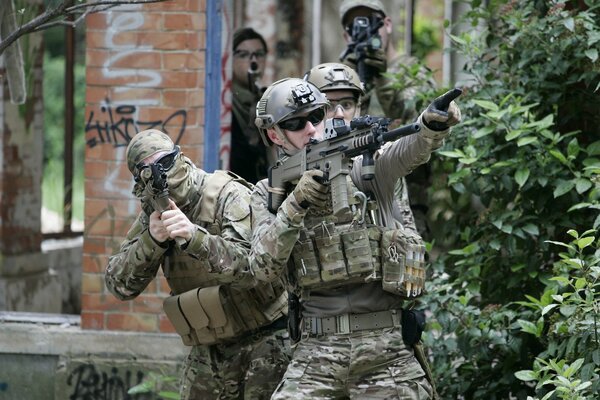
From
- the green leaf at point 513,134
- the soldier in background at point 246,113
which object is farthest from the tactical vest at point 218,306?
the soldier in background at point 246,113

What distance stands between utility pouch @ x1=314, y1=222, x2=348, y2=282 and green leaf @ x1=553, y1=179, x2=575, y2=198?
1422 millimetres

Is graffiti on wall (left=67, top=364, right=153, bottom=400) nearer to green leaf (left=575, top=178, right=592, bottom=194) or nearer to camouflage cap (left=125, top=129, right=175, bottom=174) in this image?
camouflage cap (left=125, top=129, right=175, bottom=174)

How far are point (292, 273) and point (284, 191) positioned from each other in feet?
1.14

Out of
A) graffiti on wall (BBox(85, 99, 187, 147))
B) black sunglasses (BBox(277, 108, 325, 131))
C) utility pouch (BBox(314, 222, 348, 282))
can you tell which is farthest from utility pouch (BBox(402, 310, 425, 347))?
graffiti on wall (BBox(85, 99, 187, 147))

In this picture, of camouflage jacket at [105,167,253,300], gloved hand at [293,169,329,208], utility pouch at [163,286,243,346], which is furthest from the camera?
utility pouch at [163,286,243,346]

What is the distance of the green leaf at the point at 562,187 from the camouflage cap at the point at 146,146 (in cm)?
186

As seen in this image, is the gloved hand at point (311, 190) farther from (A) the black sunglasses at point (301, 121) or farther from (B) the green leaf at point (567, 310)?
(B) the green leaf at point (567, 310)

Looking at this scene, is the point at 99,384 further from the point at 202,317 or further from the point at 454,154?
the point at 454,154

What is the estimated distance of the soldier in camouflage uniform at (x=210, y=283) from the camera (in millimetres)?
5141

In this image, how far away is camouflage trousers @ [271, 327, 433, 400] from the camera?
479 centimetres

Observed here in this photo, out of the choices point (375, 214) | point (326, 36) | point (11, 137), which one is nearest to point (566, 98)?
point (375, 214)

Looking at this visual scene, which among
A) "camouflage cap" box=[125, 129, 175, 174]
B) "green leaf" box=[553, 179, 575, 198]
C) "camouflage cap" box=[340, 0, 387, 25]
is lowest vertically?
"green leaf" box=[553, 179, 575, 198]

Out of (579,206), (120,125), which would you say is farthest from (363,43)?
(579,206)

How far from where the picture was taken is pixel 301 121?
489 cm
